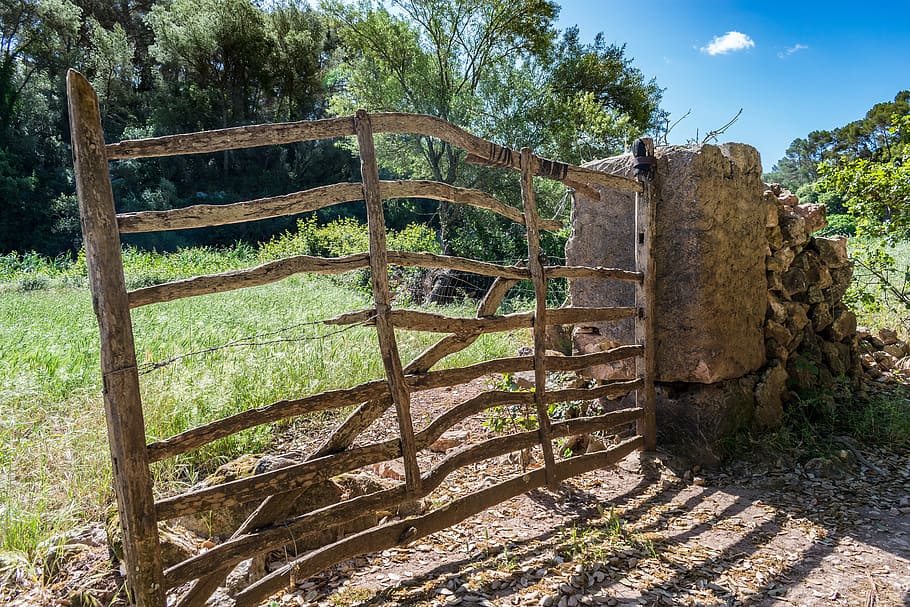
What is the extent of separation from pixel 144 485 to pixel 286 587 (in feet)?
2.27

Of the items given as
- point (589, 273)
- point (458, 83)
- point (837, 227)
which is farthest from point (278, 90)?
point (589, 273)

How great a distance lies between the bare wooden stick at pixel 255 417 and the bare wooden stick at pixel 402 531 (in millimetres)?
560

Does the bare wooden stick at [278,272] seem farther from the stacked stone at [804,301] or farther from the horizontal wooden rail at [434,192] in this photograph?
the stacked stone at [804,301]

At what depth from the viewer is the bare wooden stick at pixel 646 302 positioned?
11.5 feet

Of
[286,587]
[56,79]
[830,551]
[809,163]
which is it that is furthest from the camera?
[809,163]

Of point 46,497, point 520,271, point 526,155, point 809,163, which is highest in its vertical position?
point 809,163

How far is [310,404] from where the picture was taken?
216cm

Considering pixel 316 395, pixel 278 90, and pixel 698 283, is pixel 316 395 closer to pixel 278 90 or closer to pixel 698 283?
pixel 698 283

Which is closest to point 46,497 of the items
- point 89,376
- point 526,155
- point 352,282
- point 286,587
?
point 286,587

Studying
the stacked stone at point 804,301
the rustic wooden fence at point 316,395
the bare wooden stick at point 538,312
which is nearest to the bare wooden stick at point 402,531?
the rustic wooden fence at point 316,395

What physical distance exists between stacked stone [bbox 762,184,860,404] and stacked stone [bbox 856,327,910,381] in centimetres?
37

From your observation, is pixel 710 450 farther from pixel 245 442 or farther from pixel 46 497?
pixel 46 497

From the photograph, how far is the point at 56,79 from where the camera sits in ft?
68.4

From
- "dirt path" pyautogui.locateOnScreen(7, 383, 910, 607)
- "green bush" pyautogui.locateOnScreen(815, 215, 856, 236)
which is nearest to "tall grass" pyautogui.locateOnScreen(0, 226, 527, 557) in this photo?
"dirt path" pyautogui.locateOnScreen(7, 383, 910, 607)
